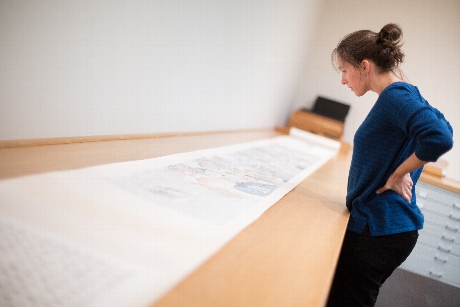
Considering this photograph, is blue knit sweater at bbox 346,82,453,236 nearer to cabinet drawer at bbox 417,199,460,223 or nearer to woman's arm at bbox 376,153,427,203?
woman's arm at bbox 376,153,427,203

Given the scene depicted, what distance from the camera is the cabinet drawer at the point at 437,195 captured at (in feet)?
8.18

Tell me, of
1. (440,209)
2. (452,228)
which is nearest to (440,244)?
(452,228)

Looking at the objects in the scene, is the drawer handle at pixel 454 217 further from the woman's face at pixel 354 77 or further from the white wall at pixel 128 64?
the woman's face at pixel 354 77

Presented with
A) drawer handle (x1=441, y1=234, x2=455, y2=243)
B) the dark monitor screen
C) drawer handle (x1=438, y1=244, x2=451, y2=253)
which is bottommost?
drawer handle (x1=438, y1=244, x2=451, y2=253)

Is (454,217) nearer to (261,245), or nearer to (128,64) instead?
(261,245)

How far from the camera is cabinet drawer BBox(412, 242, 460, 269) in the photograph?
8.41ft

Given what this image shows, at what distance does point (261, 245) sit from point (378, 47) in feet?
2.45

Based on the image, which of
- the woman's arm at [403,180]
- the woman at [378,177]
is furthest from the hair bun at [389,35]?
the woman's arm at [403,180]

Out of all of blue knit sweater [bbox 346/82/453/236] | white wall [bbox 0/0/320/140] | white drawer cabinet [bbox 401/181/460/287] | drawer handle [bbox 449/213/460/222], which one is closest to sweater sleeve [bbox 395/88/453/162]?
blue knit sweater [bbox 346/82/453/236]

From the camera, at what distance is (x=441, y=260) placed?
2.58 metres

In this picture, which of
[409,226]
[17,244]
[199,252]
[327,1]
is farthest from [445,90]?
[17,244]

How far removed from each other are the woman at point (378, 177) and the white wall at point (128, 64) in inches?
28.0

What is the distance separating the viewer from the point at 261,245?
0.70 meters

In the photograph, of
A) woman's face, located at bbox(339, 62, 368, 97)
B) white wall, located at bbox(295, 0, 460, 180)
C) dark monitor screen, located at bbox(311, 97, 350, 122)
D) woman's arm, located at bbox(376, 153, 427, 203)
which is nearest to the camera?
woman's arm, located at bbox(376, 153, 427, 203)
